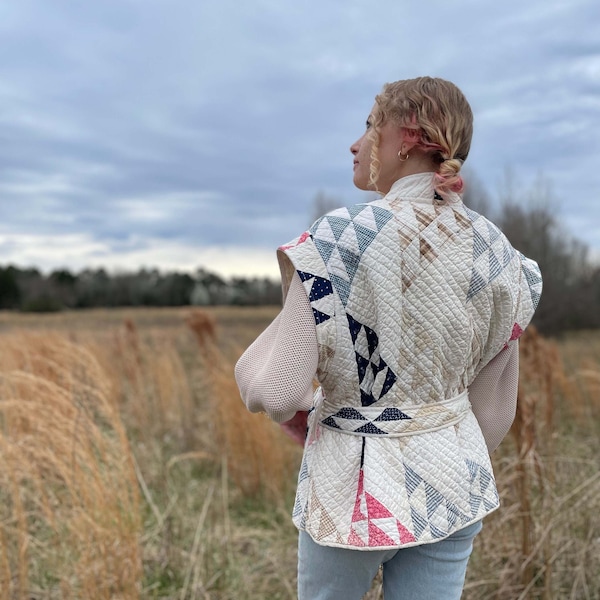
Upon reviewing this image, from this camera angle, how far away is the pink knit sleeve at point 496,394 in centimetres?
127

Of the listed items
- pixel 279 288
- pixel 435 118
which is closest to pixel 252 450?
pixel 435 118

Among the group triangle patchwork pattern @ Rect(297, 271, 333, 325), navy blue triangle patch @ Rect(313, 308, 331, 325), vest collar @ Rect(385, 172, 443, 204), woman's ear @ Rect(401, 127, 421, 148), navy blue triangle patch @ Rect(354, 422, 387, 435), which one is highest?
woman's ear @ Rect(401, 127, 421, 148)

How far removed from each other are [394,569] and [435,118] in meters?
0.85

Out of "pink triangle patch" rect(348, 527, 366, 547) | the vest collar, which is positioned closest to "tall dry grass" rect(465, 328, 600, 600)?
"pink triangle patch" rect(348, 527, 366, 547)

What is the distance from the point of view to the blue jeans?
1.09m

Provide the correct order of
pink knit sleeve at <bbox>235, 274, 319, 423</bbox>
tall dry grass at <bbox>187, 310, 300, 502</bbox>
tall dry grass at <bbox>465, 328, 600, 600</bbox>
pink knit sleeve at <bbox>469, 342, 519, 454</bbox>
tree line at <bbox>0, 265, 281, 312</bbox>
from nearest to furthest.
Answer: pink knit sleeve at <bbox>235, 274, 319, 423</bbox>
pink knit sleeve at <bbox>469, 342, 519, 454</bbox>
tall dry grass at <bbox>465, 328, 600, 600</bbox>
tall dry grass at <bbox>187, 310, 300, 502</bbox>
tree line at <bbox>0, 265, 281, 312</bbox>

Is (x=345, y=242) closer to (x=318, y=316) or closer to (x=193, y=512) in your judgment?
(x=318, y=316)

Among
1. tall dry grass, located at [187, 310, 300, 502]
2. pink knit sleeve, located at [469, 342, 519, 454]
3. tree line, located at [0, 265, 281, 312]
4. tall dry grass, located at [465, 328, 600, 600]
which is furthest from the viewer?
tree line, located at [0, 265, 281, 312]

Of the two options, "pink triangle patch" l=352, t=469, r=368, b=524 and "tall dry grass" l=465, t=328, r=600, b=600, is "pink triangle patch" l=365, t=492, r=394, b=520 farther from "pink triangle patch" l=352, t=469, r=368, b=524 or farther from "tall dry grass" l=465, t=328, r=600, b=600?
"tall dry grass" l=465, t=328, r=600, b=600

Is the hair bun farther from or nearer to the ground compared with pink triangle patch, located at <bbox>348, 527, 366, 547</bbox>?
farther from the ground

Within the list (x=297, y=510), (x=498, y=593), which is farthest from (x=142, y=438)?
(x=297, y=510)

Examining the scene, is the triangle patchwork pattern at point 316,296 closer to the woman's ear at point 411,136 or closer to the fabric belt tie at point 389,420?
the fabric belt tie at point 389,420

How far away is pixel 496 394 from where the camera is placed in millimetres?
1295

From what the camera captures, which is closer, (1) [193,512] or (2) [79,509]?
(2) [79,509]
